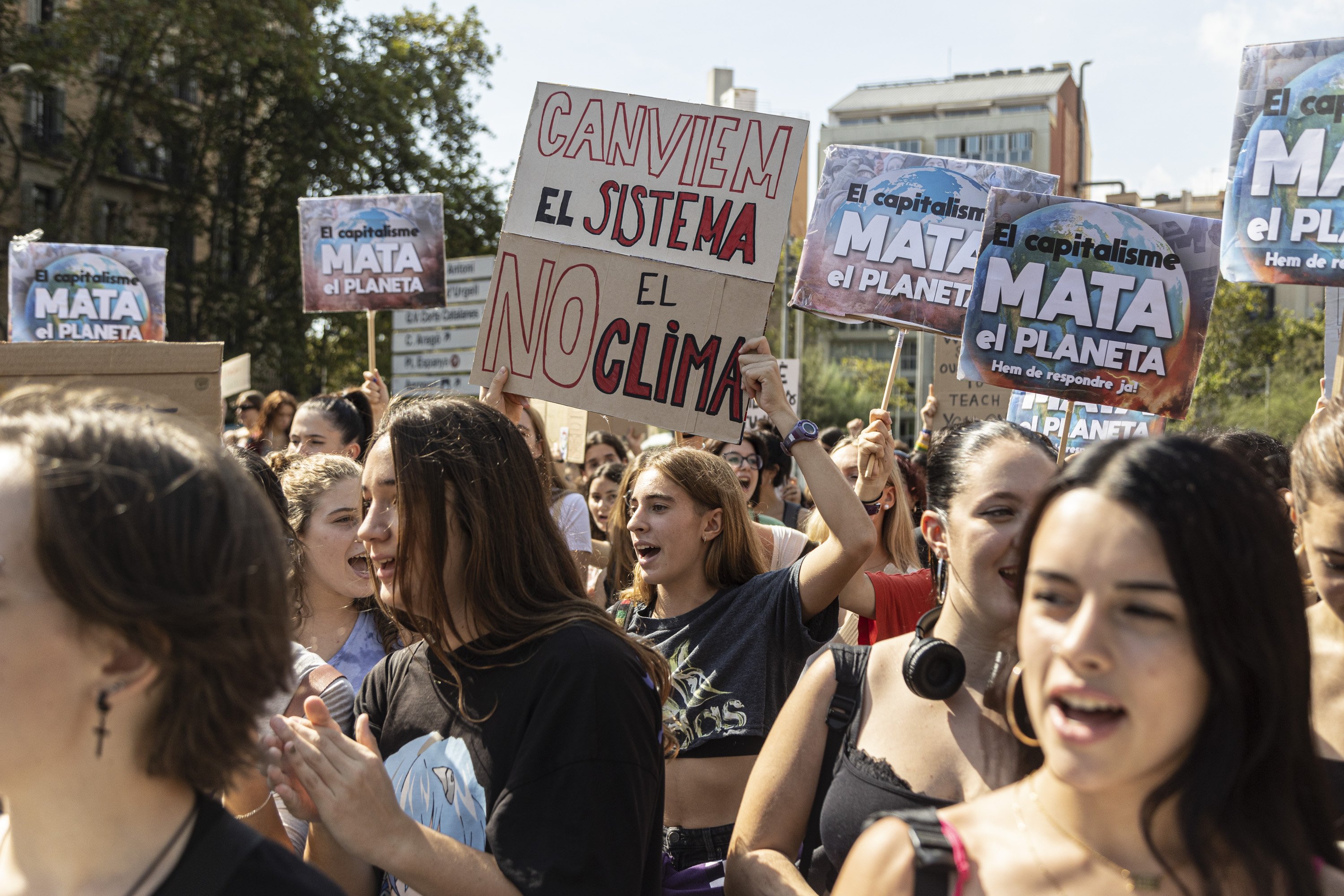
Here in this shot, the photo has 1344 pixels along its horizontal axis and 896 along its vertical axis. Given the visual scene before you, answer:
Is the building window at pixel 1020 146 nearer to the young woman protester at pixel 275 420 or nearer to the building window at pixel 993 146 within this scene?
the building window at pixel 993 146

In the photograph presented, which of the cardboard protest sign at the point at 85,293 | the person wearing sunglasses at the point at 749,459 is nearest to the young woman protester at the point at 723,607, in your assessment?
the person wearing sunglasses at the point at 749,459

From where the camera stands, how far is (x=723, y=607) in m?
3.58

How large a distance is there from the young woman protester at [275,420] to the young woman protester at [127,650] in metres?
6.27

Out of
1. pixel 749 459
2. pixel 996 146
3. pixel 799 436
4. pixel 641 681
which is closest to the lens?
→ pixel 641 681

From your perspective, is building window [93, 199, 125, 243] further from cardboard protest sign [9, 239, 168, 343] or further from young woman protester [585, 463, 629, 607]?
young woman protester [585, 463, 629, 607]

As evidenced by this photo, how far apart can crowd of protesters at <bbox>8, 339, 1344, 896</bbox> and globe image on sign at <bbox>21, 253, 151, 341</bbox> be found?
4538 mm

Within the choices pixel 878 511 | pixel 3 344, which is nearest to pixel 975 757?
pixel 878 511

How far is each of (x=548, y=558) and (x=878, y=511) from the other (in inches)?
101

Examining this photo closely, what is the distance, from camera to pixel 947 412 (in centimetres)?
776

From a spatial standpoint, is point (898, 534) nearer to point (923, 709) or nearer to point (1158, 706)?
point (923, 709)

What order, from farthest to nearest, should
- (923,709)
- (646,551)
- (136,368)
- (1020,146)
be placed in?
(1020,146)
(136,368)
(646,551)
(923,709)

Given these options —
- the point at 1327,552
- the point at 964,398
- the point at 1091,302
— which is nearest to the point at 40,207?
the point at 964,398

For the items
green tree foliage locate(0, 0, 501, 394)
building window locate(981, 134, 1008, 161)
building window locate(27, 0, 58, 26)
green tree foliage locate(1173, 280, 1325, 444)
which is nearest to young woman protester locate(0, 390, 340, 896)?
green tree foliage locate(0, 0, 501, 394)

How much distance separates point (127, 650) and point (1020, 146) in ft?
254
